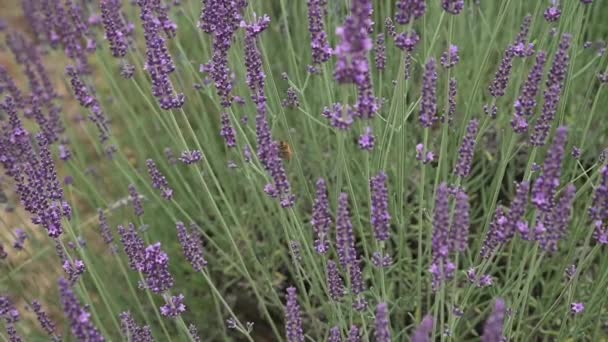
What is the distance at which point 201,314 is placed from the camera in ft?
→ 10.0

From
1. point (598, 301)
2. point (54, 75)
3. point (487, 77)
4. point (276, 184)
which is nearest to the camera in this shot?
point (276, 184)

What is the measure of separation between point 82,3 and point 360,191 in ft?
6.62

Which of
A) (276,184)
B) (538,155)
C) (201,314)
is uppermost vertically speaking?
(276,184)

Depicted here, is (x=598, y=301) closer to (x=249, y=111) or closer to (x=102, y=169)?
(x=249, y=111)

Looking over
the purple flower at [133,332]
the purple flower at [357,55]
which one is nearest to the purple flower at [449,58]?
the purple flower at [357,55]

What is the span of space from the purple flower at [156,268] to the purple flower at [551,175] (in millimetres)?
1032

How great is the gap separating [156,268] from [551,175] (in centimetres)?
110

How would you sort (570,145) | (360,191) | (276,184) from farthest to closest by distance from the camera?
1. (360,191)
2. (570,145)
3. (276,184)

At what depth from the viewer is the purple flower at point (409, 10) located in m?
1.68

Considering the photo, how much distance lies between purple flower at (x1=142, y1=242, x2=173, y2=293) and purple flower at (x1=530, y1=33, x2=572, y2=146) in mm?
1118

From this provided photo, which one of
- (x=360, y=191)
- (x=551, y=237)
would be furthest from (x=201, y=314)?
(x=551, y=237)

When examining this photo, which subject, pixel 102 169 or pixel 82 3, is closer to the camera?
pixel 82 3

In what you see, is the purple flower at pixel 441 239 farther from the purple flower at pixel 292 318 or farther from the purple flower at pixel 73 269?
the purple flower at pixel 73 269

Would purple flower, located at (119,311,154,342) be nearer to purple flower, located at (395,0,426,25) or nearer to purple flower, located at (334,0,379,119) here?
purple flower, located at (334,0,379,119)
